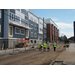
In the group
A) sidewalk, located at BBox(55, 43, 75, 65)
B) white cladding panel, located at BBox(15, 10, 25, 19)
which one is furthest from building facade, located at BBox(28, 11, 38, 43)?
sidewalk, located at BBox(55, 43, 75, 65)

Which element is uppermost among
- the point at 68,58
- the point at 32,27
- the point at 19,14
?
the point at 19,14

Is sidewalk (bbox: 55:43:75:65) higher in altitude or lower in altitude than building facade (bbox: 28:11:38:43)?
lower

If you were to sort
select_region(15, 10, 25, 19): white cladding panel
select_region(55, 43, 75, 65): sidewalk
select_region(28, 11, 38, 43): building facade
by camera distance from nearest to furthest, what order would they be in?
select_region(55, 43, 75, 65): sidewalk, select_region(15, 10, 25, 19): white cladding panel, select_region(28, 11, 38, 43): building facade

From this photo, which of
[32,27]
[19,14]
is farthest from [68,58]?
[32,27]

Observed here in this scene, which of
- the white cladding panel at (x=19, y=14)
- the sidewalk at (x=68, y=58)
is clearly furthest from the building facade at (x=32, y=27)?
the sidewalk at (x=68, y=58)

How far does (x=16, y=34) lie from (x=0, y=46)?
230 inches

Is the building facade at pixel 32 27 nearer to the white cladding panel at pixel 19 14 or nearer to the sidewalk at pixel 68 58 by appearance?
the white cladding panel at pixel 19 14

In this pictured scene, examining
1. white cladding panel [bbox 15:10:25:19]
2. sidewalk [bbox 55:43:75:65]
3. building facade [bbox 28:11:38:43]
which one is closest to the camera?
sidewalk [bbox 55:43:75:65]

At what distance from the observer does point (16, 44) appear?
24828 mm

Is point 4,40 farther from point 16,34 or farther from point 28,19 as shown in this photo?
point 28,19

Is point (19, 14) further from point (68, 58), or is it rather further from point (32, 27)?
point (68, 58)

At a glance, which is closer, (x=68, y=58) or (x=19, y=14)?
(x=68, y=58)

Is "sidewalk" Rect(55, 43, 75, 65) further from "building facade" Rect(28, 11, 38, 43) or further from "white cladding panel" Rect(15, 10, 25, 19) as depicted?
"building facade" Rect(28, 11, 38, 43)
